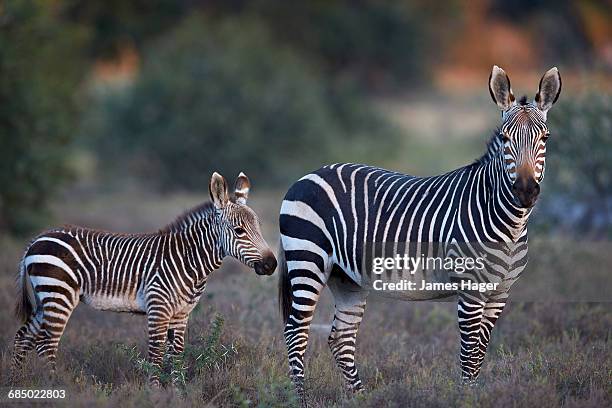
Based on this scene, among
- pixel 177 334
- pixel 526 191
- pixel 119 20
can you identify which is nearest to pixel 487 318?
pixel 526 191

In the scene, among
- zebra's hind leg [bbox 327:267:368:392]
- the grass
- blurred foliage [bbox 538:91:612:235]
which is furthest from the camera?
A: blurred foliage [bbox 538:91:612:235]

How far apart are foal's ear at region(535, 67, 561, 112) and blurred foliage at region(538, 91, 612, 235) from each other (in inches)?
329

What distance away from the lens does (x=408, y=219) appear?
7.32 meters

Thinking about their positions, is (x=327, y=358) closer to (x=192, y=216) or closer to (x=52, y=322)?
(x=192, y=216)

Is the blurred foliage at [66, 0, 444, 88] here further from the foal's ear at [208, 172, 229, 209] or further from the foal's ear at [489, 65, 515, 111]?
the foal's ear at [489, 65, 515, 111]

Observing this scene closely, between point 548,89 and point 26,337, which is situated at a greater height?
point 548,89

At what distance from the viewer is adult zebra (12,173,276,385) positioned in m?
7.63

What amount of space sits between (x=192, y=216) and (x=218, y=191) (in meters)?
0.49

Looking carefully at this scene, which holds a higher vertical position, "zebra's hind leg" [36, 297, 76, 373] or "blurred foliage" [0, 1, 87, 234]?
"blurred foliage" [0, 1, 87, 234]

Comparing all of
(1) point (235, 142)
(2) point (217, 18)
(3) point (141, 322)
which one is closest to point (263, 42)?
(1) point (235, 142)

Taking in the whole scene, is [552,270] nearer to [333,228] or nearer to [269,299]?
[269,299]

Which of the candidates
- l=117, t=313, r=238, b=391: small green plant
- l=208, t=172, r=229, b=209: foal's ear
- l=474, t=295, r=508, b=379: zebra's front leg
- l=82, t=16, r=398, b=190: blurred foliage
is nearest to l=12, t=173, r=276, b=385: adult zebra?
l=208, t=172, r=229, b=209: foal's ear

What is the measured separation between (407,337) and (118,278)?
338cm

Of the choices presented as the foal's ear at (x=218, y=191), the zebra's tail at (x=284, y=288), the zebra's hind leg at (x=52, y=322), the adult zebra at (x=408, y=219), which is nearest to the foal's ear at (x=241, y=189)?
the foal's ear at (x=218, y=191)
